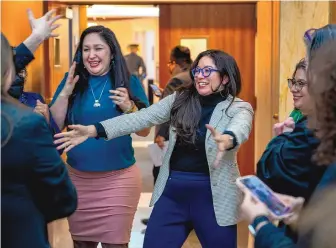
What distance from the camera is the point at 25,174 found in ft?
5.14

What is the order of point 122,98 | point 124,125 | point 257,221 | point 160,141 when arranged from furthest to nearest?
point 160,141
point 122,98
point 124,125
point 257,221

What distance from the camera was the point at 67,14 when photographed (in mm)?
5387

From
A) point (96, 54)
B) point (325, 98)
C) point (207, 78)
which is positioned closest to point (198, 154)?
point (207, 78)

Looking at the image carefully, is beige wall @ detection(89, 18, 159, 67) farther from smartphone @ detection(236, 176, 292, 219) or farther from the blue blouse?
smartphone @ detection(236, 176, 292, 219)

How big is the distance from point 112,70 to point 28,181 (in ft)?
4.79

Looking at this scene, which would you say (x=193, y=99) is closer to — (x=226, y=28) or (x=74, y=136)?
(x=74, y=136)

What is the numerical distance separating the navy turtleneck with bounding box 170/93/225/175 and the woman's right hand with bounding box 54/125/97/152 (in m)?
0.39

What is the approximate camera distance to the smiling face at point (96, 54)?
9.58 ft

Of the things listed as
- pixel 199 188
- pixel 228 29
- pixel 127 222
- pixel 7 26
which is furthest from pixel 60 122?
pixel 228 29

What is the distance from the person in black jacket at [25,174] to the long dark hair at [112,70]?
51.3 inches

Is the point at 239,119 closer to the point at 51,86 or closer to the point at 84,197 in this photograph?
the point at 84,197

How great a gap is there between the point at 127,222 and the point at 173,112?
2.09 feet

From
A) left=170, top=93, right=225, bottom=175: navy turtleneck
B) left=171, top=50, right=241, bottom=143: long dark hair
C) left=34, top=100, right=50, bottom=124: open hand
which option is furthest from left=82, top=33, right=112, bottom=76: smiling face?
left=170, top=93, right=225, bottom=175: navy turtleneck

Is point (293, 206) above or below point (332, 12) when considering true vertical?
below
